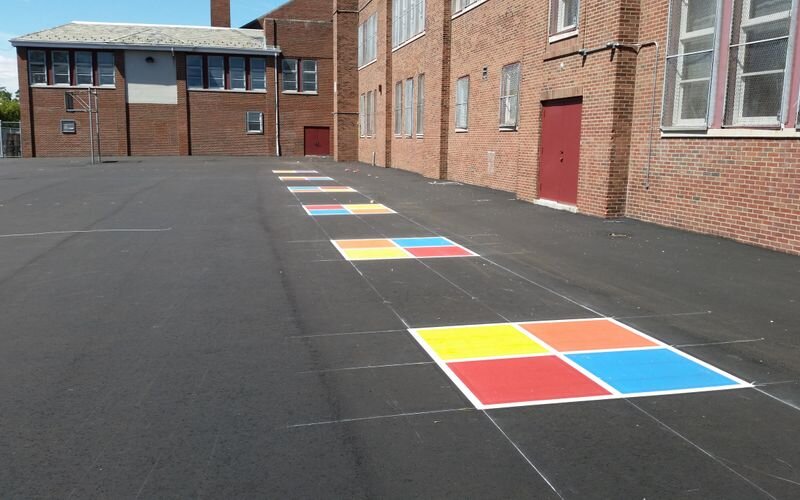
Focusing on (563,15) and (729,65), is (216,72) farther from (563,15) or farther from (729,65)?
(729,65)

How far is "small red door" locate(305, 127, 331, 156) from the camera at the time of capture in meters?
52.9

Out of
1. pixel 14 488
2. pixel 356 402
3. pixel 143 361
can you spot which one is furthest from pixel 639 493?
pixel 143 361

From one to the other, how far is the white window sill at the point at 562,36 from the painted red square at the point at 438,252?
6628mm

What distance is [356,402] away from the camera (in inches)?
175

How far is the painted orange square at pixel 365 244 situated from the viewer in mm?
10734

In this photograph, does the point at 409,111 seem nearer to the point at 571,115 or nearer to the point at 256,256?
the point at 571,115

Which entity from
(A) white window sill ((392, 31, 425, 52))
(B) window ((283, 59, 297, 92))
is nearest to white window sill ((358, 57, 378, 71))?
(A) white window sill ((392, 31, 425, 52))

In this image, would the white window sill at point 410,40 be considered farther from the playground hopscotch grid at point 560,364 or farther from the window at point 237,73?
the playground hopscotch grid at point 560,364

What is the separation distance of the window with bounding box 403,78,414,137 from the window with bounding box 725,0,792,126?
20.2m

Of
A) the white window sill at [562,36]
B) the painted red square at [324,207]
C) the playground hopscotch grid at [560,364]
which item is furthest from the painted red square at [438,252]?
the white window sill at [562,36]

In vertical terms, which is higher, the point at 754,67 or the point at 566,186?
the point at 754,67

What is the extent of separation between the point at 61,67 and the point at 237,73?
1223 cm

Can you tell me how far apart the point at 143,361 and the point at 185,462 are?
1858 mm

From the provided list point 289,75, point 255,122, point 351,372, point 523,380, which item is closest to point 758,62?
point 523,380
